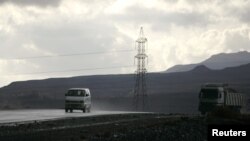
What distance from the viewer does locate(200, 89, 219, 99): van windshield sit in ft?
179

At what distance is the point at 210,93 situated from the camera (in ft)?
179

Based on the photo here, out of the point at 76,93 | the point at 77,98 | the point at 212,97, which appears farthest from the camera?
the point at 212,97

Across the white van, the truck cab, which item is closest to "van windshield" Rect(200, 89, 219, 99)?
the truck cab

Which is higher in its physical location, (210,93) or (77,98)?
(210,93)

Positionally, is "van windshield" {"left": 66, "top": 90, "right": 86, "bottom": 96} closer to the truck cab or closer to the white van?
the white van

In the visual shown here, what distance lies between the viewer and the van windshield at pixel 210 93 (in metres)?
54.5

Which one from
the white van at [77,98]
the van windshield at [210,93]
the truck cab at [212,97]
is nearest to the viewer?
the white van at [77,98]

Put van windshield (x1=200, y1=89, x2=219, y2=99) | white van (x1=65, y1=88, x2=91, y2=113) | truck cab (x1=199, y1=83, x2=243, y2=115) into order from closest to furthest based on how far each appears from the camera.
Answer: white van (x1=65, y1=88, x2=91, y2=113), truck cab (x1=199, y1=83, x2=243, y2=115), van windshield (x1=200, y1=89, x2=219, y2=99)

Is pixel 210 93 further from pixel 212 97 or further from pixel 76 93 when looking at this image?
pixel 76 93

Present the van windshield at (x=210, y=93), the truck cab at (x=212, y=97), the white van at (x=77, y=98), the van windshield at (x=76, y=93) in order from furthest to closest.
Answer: the van windshield at (x=210, y=93) → the truck cab at (x=212, y=97) → the van windshield at (x=76, y=93) → the white van at (x=77, y=98)

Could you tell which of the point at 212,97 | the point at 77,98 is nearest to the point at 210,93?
the point at 212,97

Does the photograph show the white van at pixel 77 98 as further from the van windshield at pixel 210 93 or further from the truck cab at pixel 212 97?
the van windshield at pixel 210 93

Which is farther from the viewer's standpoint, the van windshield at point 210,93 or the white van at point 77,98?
the van windshield at point 210,93

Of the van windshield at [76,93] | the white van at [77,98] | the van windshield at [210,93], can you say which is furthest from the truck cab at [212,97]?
the van windshield at [76,93]
